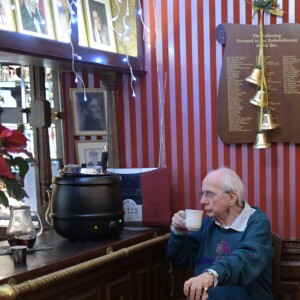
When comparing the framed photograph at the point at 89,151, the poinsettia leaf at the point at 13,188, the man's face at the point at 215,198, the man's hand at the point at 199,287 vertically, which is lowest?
the man's hand at the point at 199,287

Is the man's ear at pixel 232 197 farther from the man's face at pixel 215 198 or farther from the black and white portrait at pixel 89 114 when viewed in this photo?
the black and white portrait at pixel 89 114

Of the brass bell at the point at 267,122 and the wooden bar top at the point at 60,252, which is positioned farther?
the brass bell at the point at 267,122

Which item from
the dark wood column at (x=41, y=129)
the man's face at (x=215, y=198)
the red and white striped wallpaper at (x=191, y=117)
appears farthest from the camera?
the red and white striped wallpaper at (x=191, y=117)

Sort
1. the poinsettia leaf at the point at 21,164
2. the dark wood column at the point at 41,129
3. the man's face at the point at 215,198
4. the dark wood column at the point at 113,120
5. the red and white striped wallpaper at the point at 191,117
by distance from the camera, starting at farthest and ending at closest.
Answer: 1. the dark wood column at the point at 113,120
2. the red and white striped wallpaper at the point at 191,117
3. the dark wood column at the point at 41,129
4. the man's face at the point at 215,198
5. the poinsettia leaf at the point at 21,164

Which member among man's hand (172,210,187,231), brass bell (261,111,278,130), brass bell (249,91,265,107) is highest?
brass bell (249,91,265,107)

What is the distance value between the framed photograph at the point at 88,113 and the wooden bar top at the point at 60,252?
806mm

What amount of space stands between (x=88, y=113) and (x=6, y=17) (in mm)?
1093

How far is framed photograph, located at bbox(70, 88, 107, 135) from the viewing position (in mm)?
3557

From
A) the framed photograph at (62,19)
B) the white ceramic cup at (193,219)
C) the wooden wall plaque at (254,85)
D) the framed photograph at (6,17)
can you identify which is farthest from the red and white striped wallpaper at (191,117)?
the framed photograph at (6,17)

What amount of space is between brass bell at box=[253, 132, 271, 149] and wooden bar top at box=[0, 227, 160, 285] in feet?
2.51

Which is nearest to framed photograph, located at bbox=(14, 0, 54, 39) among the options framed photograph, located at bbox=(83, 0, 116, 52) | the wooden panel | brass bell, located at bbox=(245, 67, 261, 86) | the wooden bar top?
framed photograph, located at bbox=(83, 0, 116, 52)

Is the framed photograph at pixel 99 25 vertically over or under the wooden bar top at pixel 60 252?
over

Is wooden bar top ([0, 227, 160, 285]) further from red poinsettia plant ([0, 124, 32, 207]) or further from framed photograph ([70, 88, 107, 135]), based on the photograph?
framed photograph ([70, 88, 107, 135])

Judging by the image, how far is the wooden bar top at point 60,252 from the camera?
2.13 meters
